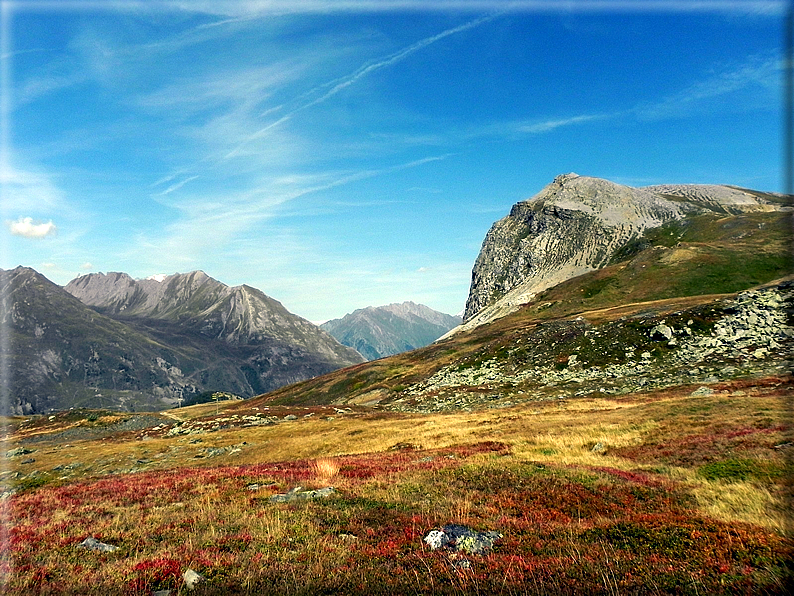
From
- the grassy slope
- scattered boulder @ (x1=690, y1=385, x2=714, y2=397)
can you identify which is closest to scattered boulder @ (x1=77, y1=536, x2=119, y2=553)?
the grassy slope

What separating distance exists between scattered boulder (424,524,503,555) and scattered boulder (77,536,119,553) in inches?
341

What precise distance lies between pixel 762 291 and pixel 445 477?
222ft

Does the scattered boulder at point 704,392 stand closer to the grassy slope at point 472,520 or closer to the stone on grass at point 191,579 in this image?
the grassy slope at point 472,520

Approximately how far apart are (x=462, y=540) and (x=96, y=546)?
10.2 metres

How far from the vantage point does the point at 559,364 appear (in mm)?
67188

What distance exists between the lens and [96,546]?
11.4 metres

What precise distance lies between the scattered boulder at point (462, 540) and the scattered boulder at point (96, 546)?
8659 millimetres

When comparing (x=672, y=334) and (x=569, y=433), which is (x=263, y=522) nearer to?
(x=569, y=433)

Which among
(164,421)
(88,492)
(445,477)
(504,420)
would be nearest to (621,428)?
(504,420)

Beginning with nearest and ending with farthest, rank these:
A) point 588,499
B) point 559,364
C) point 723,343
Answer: point 588,499 → point 723,343 → point 559,364

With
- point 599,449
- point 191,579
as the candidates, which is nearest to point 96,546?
point 191,579

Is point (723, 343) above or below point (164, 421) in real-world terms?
above

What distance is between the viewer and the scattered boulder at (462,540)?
397 inches

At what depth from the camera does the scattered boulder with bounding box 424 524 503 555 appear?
10.1 meters
